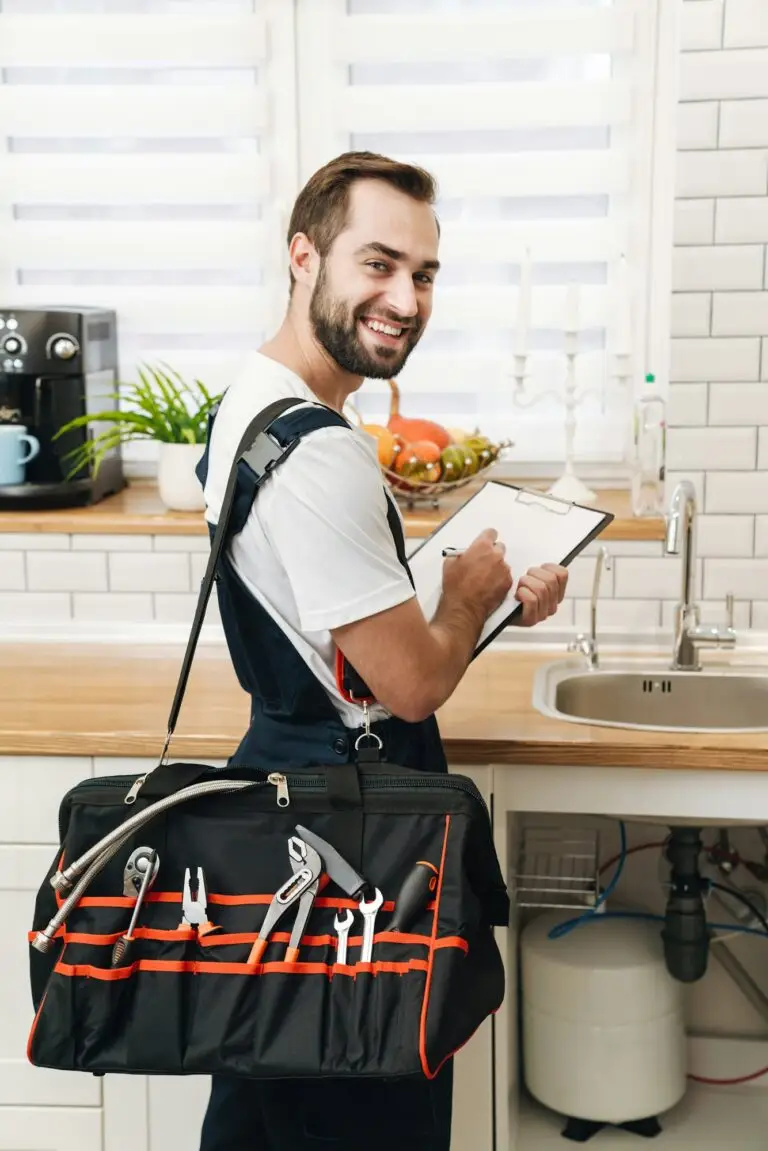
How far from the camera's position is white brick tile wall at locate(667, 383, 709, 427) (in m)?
2.43

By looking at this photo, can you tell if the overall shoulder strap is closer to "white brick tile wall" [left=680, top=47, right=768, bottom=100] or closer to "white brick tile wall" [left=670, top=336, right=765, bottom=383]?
"white brick tile wall" [left=670, top=336, right=765, bottom=383]

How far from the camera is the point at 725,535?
2467mm

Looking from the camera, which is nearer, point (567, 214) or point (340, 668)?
point (340, 668)

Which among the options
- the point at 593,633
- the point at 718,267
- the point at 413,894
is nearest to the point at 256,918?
the point at 413,894

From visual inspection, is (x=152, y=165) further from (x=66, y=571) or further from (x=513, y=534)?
(x=513, y=534)

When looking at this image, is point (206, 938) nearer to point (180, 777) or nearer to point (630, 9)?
point (180, 777)

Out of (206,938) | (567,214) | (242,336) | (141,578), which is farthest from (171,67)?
(206,938)

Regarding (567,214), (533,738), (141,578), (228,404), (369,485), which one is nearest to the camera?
(369,485)

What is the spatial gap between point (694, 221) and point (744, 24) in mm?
339

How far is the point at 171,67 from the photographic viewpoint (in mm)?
2809

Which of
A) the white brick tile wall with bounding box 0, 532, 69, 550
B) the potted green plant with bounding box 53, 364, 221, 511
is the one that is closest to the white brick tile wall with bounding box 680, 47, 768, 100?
the potted green plant with bounding box 53, 364, 221, 511

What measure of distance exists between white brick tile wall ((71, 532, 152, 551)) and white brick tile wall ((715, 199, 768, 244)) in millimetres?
1193

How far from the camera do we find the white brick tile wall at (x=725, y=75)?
232 cm

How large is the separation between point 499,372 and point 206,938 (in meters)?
1.66
